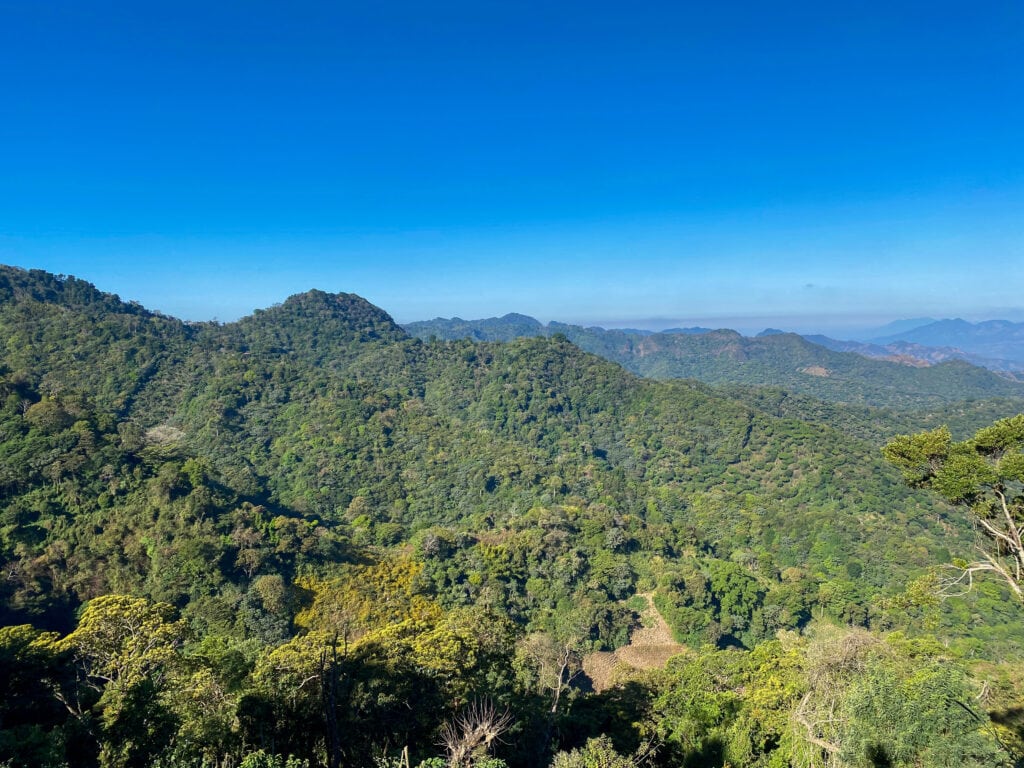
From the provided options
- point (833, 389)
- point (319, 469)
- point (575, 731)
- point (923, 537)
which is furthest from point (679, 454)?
point (833, 389)

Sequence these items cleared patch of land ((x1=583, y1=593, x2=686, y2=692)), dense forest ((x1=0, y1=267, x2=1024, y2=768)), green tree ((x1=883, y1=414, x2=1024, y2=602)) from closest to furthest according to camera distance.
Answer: green tree ((x1=883, y1=414, x2=1024, y2=602))
dense forest ((x1=0, y1=267, x2=1024, y2=768))
cleared patch of land ((x1=583, y1=593, x2=686, y2=692))

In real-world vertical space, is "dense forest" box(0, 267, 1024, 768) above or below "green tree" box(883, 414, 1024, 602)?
below

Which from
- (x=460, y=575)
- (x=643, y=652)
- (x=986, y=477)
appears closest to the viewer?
(x=986, y=477)

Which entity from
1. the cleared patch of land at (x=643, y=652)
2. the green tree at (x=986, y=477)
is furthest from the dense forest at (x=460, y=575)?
the cleared patch of land at (x=643, y=652)

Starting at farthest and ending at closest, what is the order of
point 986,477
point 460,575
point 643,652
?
1. point 460,575
2. point 643,652
3. point 986,477

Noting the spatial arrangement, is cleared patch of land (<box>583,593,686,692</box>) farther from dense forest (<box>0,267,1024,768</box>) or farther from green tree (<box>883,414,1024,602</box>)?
green tree (<box>883,414,1024,602</box>)

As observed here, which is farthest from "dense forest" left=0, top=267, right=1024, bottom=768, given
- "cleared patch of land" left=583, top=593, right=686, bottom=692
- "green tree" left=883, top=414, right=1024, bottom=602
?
"cleared patch of land" left=583, top=593, right=686, bottom=692

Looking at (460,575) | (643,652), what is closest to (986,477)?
(643,652)

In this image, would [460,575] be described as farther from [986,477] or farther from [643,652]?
[986,477]

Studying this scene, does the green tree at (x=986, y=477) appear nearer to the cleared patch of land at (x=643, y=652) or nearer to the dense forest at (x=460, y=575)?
the dense forest at (x=460, y=575)
